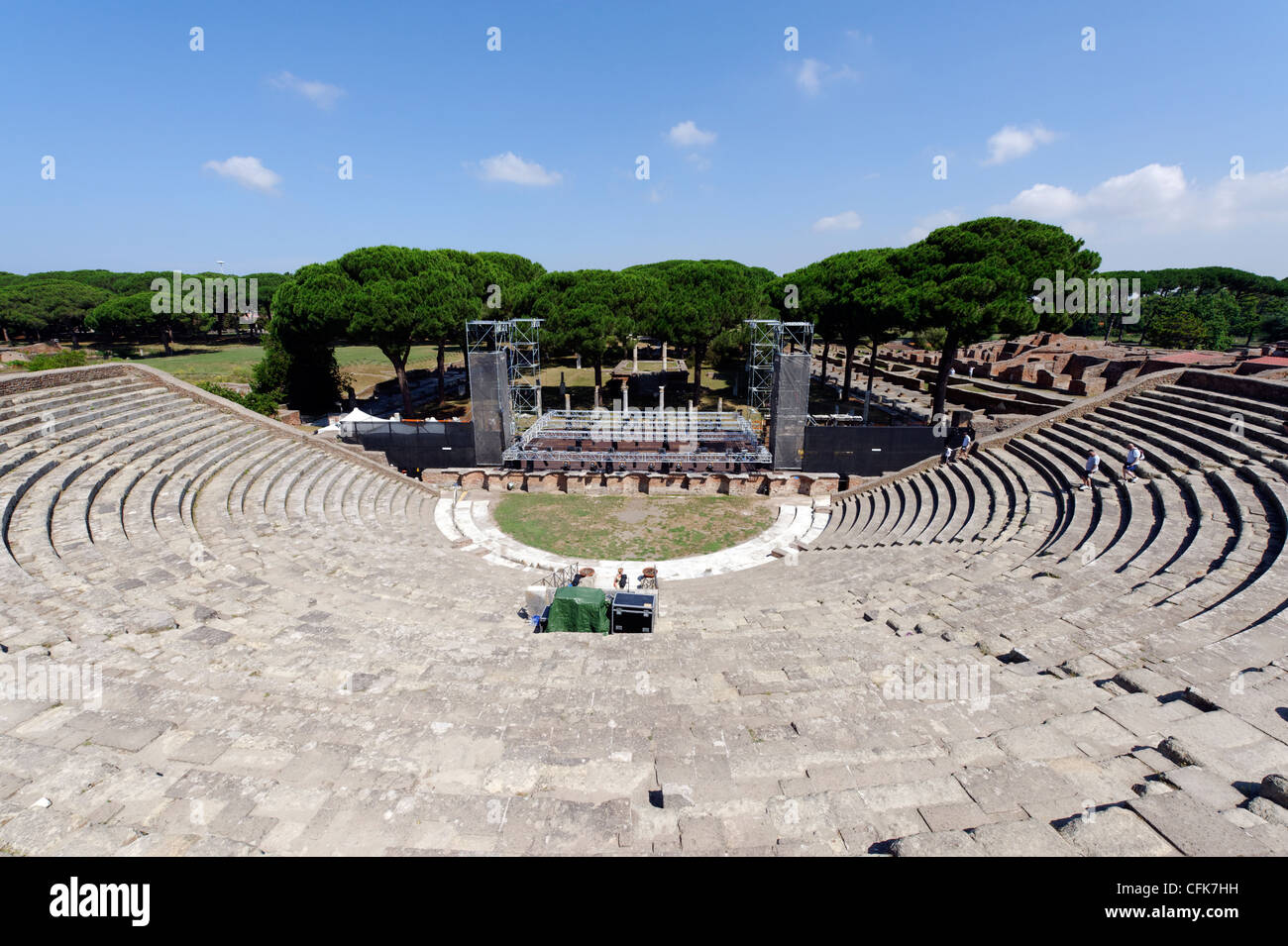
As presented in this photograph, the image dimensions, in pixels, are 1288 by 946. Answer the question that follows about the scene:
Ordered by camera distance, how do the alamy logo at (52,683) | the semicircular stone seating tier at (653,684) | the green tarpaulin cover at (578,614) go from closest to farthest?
1. the semicircular stone seating tier at (653,684)
2. the alamy logo at (52,683)
3. the green tarpaulin cover at (578,614)

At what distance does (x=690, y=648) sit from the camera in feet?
31.1

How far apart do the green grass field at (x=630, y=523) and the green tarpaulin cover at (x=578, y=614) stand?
20.4ft

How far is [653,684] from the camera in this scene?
8.15 metres

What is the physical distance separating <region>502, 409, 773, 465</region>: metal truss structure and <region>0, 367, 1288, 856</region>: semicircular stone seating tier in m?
9.22

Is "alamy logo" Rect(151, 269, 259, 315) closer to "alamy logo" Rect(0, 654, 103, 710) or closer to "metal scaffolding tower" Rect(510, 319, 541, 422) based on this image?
"metal scaffolding tower" Rect(510, 319, 541, 422)

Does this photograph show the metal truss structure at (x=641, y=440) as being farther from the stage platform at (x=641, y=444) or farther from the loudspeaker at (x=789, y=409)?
the loudspeaker at (x=789, y=409)

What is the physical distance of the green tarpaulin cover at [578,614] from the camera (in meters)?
11.6

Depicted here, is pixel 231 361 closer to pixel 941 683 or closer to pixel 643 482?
pixel 643 482

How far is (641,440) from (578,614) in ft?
52.6

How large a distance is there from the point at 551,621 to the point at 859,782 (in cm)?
719
